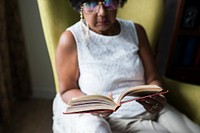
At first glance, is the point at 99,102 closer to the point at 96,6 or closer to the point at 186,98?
the point at 96,6

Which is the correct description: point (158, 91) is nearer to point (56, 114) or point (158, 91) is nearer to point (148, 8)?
point (56, 114)

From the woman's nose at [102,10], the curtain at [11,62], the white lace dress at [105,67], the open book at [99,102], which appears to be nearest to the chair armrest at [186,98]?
the white lace dress at [105,67]

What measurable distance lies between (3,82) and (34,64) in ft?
1.32

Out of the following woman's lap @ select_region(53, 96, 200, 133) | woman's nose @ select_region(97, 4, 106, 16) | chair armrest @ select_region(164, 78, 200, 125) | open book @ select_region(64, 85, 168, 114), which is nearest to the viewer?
open book @ select_region(64, 85, 168, 114)

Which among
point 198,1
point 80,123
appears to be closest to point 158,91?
point 80,123

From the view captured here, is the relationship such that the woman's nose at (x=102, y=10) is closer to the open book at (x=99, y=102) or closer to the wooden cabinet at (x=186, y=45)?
the open book at (x=99, y=102)

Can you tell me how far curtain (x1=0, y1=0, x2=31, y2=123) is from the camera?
174 cm

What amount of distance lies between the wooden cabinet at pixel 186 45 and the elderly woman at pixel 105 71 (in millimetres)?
599

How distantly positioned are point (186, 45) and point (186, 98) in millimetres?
651

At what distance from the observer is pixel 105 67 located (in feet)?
4.00

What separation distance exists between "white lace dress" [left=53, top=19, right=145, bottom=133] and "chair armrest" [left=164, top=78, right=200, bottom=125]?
0.21 meters

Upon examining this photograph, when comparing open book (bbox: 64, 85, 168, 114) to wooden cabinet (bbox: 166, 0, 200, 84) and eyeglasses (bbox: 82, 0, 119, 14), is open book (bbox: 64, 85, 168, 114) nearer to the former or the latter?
eyeglasses (bbox: 82, 0, 119, 14)

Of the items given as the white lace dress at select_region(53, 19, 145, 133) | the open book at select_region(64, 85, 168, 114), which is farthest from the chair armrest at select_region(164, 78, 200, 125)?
the open book at select_region(64, 85, 168, 114)

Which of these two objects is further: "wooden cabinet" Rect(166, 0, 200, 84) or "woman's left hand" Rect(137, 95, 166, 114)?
A: "wooden cabinet" Rect(166, 0, 200, 84)
